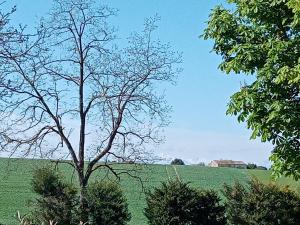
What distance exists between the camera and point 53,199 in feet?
65.9

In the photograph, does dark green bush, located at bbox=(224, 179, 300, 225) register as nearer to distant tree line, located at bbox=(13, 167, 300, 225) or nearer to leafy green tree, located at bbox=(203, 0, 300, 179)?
distant tree line, located at bbox=(13, 167, 300, 225)

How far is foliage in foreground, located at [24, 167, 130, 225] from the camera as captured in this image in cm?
2008

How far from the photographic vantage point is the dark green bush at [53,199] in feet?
65.2

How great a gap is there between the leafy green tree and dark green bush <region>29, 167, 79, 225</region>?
814 centimetres

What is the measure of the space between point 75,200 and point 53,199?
3.11 feet

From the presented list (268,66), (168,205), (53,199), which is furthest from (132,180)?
(268,66)

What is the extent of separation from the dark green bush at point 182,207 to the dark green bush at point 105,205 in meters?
1.03

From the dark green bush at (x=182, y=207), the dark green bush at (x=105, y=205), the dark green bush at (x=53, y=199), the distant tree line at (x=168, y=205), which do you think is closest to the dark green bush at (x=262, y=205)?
the distant tree line at (x=168, y=205)

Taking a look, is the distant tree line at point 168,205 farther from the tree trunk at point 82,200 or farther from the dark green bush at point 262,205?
the tree trunk at point 82,200

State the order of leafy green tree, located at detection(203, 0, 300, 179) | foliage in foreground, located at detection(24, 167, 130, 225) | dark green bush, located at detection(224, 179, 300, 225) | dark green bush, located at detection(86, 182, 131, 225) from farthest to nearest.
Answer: dark green bush, located at detection(224, 179, 300, 225) → dark green bush, located at detection(86, 182, 131, 225) → foliage in foreground, located at detection(24, 167, 130, 225) → leafy green tree, located at detection(203, 0, 300, 179)

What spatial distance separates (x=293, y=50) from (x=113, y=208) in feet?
32.2

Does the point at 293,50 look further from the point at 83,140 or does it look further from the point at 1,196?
the point at 1,196

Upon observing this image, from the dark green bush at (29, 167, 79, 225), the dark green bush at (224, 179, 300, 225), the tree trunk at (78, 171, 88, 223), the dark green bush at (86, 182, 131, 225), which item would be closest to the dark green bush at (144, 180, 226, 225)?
the dark green bush at (224, 179, 300, 225)

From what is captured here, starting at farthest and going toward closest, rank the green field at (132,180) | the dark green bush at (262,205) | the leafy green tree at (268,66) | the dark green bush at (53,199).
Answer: the green field at (132,180), the dark green bush at (262,205), the dark green bush at (53,199), the leafy green tree at (268,66)
